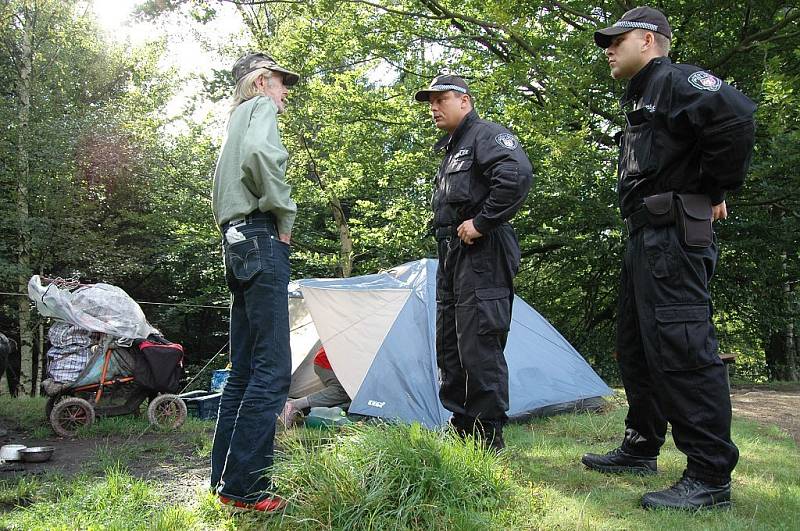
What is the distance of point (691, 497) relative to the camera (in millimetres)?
2297

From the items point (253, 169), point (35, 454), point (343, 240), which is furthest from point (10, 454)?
point (343, 240)

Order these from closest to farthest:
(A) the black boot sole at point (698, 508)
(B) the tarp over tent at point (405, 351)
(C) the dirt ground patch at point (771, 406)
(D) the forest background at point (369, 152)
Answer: (A) the black boot sole at point (698, 508)
(B) the tarp over tent at point (405, 351)
(C) the dirt ground patch at point (771, 406)
(D) the forest background at point (369, 152)

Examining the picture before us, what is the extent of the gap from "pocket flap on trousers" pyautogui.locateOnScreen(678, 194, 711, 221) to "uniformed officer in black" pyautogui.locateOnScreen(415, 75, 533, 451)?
30.4 inches

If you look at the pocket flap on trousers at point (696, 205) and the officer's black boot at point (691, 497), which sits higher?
the pocket flap on trousers at point (696, 205)

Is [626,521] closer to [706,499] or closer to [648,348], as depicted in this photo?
[706,499]

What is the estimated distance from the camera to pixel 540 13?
8.45 meters

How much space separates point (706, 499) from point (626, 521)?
1.11 ft

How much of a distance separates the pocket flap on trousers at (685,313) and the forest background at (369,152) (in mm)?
4694

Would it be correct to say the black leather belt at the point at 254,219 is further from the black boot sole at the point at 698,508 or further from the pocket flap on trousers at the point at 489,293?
the black boot sole at the point at 698,508

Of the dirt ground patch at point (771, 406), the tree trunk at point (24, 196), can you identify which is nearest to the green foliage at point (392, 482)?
the dirt ground patch at point (771, 406)

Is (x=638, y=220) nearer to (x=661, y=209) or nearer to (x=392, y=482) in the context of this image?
(x=661, y=209)

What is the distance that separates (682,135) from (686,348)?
0.82m

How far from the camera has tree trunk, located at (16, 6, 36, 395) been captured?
1049cm

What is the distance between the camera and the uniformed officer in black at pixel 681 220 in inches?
90.7
